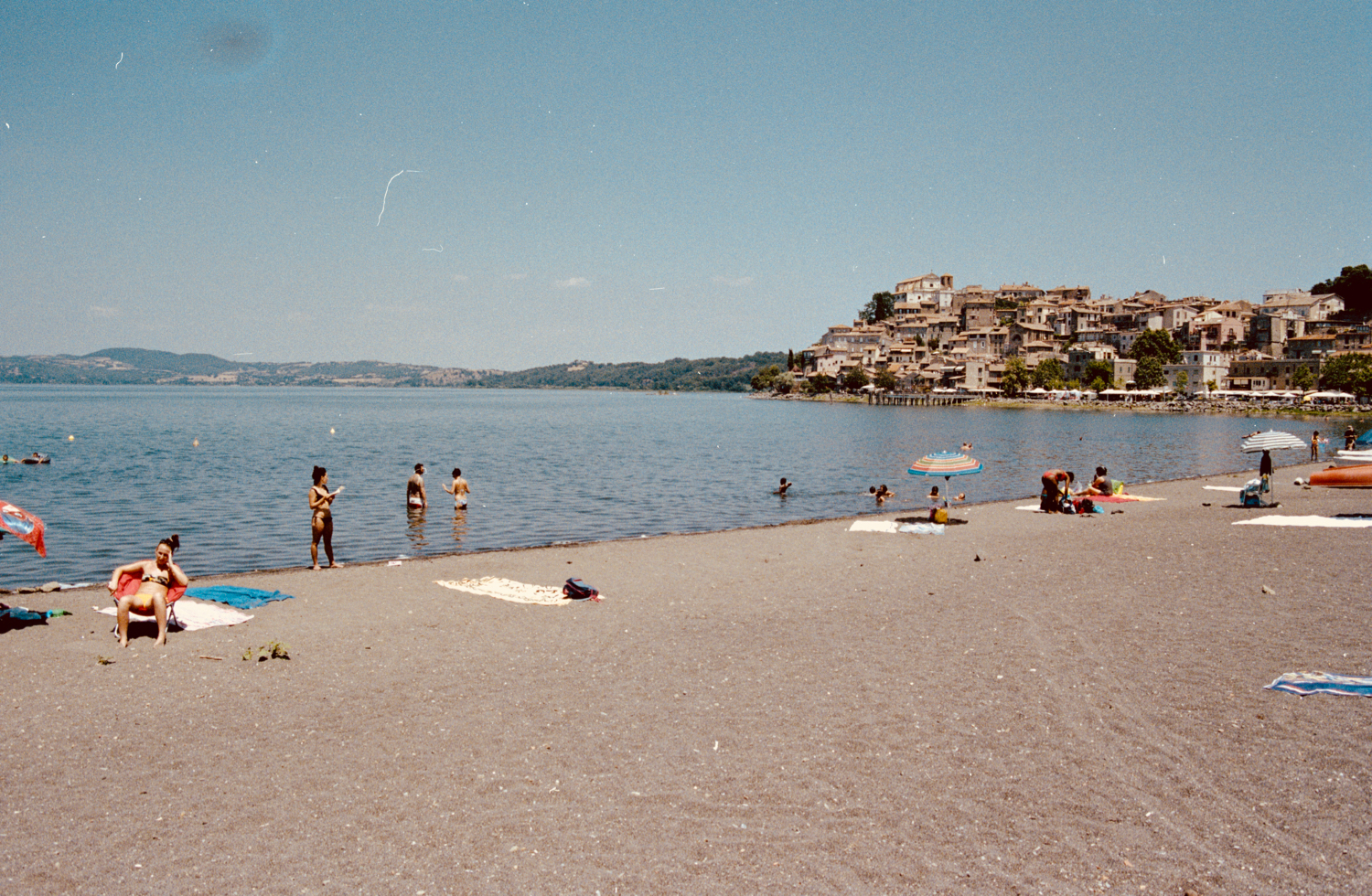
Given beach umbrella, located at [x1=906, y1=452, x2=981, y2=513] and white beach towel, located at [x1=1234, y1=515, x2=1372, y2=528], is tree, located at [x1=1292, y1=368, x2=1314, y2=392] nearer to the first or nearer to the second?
white beach towel, located at [x1=1234, y1=515, x2=1372, y2=528]

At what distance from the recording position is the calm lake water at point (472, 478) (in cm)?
2364

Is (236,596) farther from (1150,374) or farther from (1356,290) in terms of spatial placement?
(1356,290)

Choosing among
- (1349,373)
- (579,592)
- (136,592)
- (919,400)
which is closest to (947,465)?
(579,592)

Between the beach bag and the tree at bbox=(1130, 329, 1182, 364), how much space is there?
550ft

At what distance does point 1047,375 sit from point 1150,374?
17569 millimetres

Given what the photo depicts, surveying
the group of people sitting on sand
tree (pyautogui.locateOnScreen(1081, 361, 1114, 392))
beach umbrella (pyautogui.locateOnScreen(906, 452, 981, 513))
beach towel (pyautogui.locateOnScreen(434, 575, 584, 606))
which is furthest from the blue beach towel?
tree (pyautogui.locateOnScreen(1081, 361, 1114, 392))

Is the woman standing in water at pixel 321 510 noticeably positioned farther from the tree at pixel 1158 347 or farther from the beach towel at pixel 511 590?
the tree at pixel 1158 347

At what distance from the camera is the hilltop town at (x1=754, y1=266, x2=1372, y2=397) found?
14525 centimetres

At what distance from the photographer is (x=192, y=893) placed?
538 centimetres

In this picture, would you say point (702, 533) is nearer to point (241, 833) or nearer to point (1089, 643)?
point (1089, 643)

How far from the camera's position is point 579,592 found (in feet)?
45.5

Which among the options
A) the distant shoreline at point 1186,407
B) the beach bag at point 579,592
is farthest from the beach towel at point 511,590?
the distant shoreline at point 1186,407

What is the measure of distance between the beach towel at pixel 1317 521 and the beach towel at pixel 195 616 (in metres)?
21.2

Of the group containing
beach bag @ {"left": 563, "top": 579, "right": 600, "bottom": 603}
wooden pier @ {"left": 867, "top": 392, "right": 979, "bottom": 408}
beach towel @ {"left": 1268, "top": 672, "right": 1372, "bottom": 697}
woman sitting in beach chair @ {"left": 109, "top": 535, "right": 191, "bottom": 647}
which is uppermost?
wooden pier @ {"left": 867, "top": 392, "right": 979, "bottom": 408}
